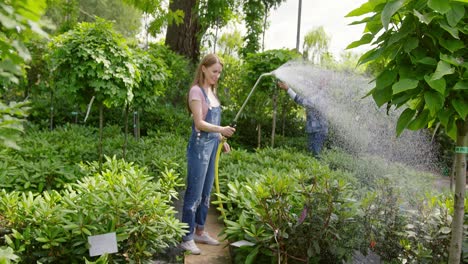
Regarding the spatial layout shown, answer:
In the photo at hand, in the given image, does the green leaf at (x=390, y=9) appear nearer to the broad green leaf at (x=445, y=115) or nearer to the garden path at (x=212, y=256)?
the broad green leaf at (x=445, y=115)

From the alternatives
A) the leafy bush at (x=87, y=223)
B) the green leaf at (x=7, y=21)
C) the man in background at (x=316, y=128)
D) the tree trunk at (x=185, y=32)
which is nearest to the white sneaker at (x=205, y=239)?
the leafy bush at (x=87, y=223)

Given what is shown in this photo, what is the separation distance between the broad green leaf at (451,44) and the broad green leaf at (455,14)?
0.39ft

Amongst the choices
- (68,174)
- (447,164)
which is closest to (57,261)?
(68,174)

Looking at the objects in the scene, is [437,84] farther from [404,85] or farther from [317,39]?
[317,39]

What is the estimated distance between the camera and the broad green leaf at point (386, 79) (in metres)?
2.14

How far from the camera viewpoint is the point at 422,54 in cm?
208

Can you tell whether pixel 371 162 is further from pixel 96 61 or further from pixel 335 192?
pixel 96 61

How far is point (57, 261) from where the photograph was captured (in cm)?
279

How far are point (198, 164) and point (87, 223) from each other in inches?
37.7

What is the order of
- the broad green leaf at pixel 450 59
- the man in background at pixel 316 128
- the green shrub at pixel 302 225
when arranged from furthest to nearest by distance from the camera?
the man in background at pixel 316 128
the green shrub at pixel 302 225
the broad green leaf at pixel 450 59

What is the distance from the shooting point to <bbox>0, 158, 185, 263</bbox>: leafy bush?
2736 mm

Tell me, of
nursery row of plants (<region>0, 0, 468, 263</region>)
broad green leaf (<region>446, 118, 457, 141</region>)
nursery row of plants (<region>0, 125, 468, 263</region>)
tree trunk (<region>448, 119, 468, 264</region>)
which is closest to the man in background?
nursery row of plants (<region>0, 0, 468, 263</region>)

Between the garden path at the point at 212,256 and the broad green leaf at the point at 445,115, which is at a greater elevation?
the broad green leaf at the point at 445,115

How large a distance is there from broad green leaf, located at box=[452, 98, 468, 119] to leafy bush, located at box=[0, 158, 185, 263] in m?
1.86
